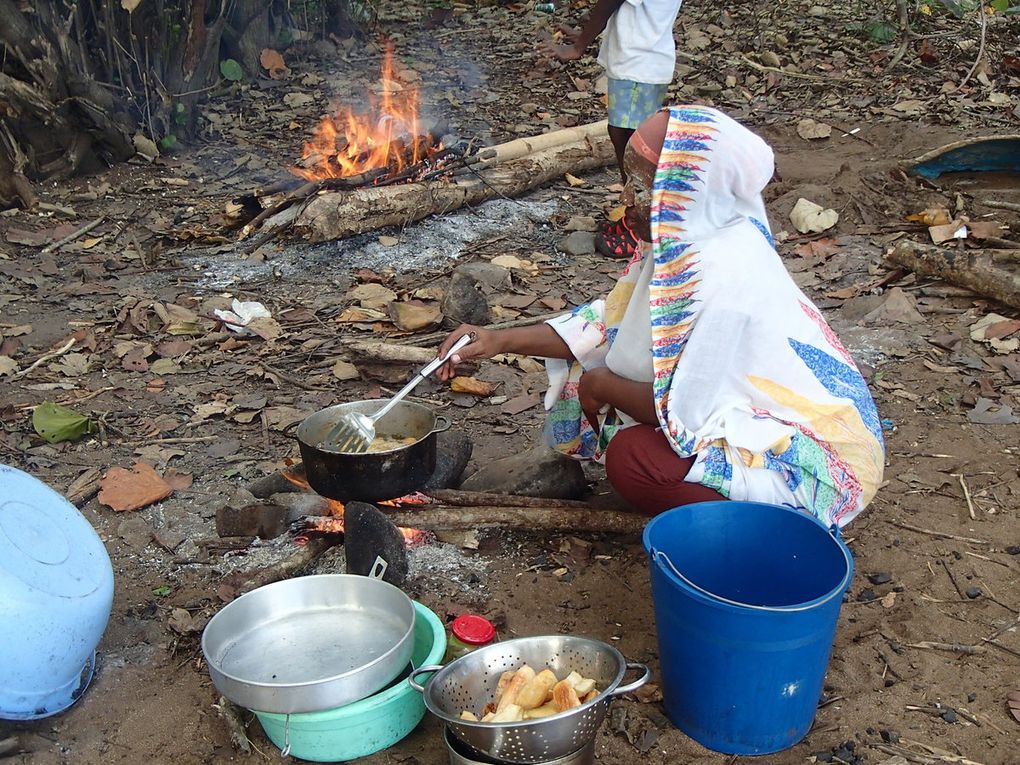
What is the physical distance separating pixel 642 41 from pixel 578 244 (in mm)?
1422

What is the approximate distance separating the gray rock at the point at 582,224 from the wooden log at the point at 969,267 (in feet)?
7.05

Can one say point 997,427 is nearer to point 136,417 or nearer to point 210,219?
point 136,417

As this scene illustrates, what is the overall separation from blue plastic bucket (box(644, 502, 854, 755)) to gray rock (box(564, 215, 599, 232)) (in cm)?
451

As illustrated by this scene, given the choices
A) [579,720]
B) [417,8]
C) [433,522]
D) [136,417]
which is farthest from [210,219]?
[417,8]

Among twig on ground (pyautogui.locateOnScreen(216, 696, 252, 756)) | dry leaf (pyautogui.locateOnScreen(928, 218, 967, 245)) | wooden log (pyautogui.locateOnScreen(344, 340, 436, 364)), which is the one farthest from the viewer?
dry leaf (pyautogui.locateOnScreen(928, 218, 967, 245))

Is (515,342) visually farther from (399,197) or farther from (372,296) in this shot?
(399,197)

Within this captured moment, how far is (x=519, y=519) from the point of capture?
3605 millimetres

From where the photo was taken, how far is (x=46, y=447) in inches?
173

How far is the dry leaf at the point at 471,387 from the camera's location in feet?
16.3

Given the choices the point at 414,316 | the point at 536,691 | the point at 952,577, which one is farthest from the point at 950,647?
the point at 414,316

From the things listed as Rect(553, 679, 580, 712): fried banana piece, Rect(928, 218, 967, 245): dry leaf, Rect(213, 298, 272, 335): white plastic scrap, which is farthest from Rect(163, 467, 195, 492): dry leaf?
Rect(928, 218, 967, 245): dry leaf

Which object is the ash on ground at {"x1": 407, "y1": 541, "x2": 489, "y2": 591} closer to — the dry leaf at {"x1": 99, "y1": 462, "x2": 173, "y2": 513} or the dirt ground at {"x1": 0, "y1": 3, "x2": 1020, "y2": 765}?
the dirt ground at {"x1": 0, "y1": 3, "x2": 1020, "y2": 765}

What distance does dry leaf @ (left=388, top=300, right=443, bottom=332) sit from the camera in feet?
18.1

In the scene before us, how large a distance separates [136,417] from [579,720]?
10.3ft
